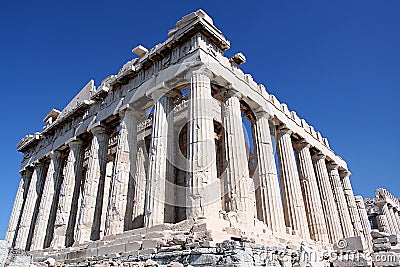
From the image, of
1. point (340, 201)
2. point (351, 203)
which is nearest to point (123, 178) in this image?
point (340, 201)

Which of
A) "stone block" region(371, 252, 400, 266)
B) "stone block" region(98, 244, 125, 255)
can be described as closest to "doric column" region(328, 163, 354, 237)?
"stone block" region(371, 252, 400, 266)

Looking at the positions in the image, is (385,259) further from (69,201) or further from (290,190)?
(69,201)

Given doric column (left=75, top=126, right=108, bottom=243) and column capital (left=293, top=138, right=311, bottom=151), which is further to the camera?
column capital (left=293, top=138, right=311, bottom=151)

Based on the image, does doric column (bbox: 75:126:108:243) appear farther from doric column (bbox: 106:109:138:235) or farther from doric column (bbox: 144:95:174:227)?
doric column (bbox: 144:95:174:227)

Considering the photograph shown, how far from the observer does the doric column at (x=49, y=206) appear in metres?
21.3

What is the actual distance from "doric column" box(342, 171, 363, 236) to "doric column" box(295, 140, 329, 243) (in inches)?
220

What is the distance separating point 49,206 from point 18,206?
19.1ft

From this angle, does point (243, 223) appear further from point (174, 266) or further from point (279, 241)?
point (174, 266)

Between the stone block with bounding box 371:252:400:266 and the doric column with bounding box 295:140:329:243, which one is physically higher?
the doric column with bounding box 295:140:329:243

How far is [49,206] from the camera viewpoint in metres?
22.5

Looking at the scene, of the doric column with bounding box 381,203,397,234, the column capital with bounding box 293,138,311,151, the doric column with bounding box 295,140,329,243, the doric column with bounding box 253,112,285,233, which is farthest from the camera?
the doric column with bounding box 381,203,397,234

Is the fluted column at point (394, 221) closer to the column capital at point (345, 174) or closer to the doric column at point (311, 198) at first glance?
the column capital at point (345, 174)

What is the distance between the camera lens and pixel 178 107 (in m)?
20.7

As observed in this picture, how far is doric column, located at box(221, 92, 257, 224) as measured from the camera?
1385 centimetres
